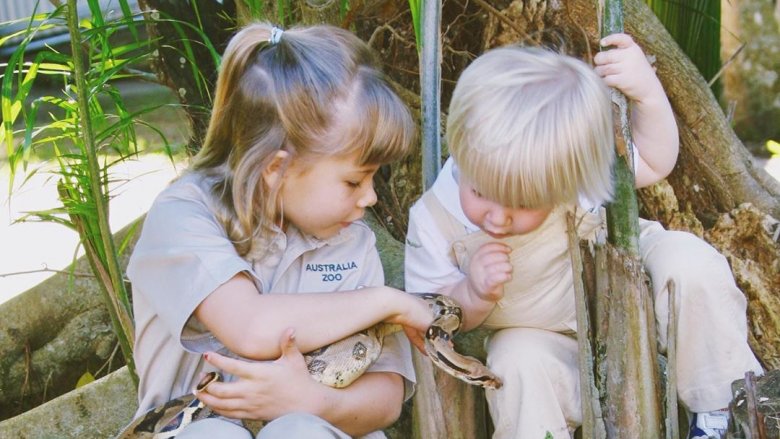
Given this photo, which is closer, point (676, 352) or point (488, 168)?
point (488, 168)

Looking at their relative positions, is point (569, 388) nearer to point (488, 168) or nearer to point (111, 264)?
point (488, 168)

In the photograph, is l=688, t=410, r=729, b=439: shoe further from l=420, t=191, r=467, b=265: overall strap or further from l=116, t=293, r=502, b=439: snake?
l=420, t=191, r=467, b=265: overall strap

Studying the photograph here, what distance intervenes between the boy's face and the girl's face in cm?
26

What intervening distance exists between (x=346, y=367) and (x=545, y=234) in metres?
0.61

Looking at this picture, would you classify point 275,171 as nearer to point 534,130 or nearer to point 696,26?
point 534,130

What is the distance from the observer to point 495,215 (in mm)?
2344

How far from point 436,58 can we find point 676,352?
0.99 meters

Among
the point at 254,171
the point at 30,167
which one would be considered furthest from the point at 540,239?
the point at 30,167

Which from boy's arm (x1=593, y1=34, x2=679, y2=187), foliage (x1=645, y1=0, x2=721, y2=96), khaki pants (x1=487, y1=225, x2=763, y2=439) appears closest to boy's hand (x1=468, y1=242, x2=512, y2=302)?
khaki pants (x1=487, y1=225, x2=763, y2=439)

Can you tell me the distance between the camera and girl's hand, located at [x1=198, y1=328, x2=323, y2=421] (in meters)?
2.39

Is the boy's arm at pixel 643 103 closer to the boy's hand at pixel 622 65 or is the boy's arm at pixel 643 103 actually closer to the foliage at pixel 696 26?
the boy's hand at pixel 622 65

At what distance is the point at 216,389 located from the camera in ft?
7.84

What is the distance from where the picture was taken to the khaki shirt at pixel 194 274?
2.43m

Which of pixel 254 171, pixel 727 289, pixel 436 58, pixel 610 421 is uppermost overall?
pixel 436 58
